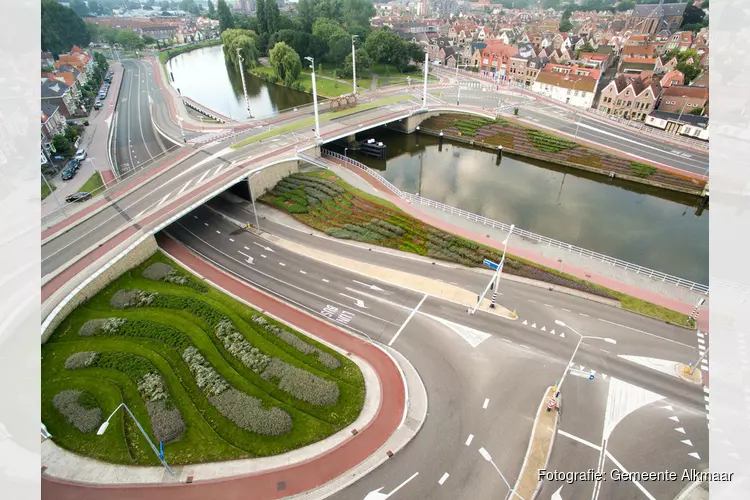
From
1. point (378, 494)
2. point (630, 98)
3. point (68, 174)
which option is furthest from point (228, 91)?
point (378, 494)

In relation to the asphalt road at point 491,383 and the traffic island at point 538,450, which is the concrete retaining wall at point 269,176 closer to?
the asphalt road at point 491,383

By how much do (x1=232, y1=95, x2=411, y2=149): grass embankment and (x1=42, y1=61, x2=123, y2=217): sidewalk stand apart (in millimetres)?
22865

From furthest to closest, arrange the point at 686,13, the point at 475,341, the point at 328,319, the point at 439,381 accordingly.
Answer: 1. the point at 686,13
2. the point at 328,319
3. the point at 475,341
4. the point at 439,381

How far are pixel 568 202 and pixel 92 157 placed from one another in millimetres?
80836

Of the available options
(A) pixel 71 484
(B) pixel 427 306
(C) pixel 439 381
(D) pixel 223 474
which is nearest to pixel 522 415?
(C) pixel 439 381

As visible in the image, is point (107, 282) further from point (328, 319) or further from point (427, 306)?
point (427, 306)

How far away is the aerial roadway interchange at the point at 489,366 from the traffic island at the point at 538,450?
17.7 inches

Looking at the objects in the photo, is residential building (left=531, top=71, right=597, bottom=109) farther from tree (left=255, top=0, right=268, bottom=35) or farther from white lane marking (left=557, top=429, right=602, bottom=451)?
tree (left=255, top=0, right=268, bottom=35)

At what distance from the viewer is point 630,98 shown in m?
87.3

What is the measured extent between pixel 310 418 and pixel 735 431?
2241cm

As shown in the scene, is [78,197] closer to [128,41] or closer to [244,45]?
[244,45]

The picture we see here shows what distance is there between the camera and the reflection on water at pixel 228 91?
102 m

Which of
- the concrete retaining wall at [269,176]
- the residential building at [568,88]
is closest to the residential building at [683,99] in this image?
the residential building at [568,88]

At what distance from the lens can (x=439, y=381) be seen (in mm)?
29656
